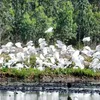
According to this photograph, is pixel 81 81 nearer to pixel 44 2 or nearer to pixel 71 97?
pixel 71 97

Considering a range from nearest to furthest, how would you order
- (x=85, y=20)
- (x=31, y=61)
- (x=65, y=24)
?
(x=31, y=61) < (x=65, y=24) < (x=85, y=20)

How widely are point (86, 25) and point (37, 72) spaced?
16.6 meters

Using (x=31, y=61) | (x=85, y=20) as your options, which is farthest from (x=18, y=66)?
(x=85, y=20)

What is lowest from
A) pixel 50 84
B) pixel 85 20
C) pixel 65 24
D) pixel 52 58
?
pixel 50 84

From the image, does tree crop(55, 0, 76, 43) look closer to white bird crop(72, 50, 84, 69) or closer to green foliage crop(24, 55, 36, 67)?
green foliage crop(24, 55, 36, 67)

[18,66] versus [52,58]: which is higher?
[52,58]

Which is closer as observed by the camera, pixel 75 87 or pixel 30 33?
pixel 75 87

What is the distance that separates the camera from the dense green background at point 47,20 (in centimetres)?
2233

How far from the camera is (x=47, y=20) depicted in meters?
23.0

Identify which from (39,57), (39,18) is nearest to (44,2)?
(39,18)

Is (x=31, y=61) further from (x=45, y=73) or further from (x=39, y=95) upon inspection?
(x=39, y=95)

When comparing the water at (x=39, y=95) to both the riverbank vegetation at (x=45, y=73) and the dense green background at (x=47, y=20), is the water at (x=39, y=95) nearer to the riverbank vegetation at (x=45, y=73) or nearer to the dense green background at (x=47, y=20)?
the riverbank vegetation at (x=45, y=73)

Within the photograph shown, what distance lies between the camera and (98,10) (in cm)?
2880

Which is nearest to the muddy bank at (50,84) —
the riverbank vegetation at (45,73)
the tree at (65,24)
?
the riverbank vegetation at (45,73)
